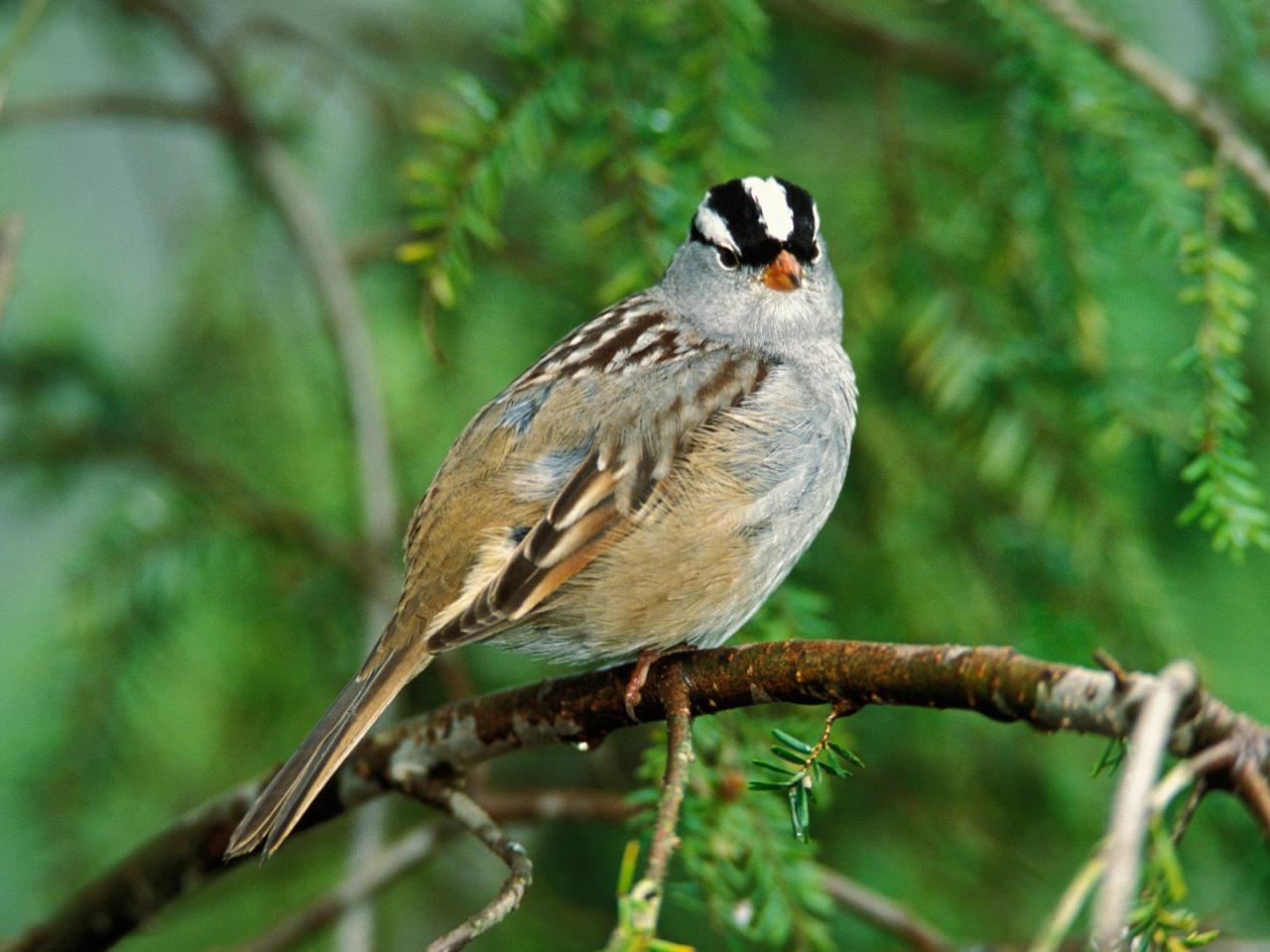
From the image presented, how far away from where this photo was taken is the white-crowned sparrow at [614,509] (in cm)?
232

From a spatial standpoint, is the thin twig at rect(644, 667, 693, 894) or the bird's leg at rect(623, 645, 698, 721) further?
the bird's leg at rect(623, 645, 698, 721)

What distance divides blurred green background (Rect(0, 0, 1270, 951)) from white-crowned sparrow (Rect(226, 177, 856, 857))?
21cm

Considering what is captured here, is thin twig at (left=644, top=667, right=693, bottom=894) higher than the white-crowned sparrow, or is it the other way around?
thin twig at (left=644, top=667, right=693, bottom=894)

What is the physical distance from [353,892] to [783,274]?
1453 millimetres

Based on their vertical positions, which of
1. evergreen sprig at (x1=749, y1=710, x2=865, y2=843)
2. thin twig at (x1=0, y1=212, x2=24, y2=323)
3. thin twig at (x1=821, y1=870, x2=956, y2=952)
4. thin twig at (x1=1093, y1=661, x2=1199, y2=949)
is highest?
thin twig at (x1=1093, y1=661, x2=1199, y2=949)

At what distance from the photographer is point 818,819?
3.45 m

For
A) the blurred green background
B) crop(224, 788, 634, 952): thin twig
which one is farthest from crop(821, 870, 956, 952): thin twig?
crop(224, 788, 634, 952): thin twig

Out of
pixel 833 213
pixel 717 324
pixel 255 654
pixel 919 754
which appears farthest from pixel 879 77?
pixel 255 654

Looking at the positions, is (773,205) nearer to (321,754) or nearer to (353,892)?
(321,754)

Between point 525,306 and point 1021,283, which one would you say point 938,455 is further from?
point 525,306

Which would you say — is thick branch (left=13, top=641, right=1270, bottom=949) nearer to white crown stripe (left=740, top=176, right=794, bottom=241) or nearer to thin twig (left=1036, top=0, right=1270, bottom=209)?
white crown stripe (left=740, top=176, right=794, bottom=241)

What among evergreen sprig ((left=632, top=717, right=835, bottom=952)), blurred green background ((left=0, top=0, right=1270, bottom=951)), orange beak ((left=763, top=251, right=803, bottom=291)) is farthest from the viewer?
orange beak ((left=763, top=251, right=803, bottom=291))

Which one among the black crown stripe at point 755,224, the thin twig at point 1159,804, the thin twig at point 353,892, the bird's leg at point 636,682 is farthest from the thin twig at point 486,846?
the black crown stripe at point 755,224

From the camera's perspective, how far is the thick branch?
1.30 meters
